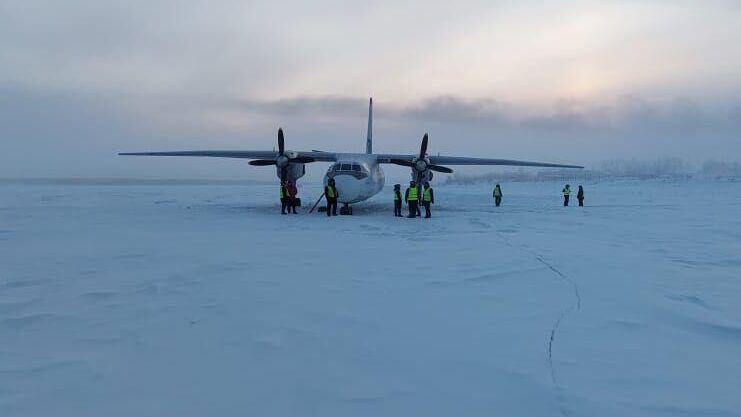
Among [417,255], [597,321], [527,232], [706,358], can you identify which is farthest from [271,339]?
[527,232]

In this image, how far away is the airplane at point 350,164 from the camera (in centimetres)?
1814

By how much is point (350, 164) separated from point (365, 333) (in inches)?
579

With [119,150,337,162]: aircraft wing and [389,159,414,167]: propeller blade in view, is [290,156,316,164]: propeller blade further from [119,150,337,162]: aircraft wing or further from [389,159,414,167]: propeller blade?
[389,159,414,167]: propeller blade

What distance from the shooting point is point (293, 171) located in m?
22.1

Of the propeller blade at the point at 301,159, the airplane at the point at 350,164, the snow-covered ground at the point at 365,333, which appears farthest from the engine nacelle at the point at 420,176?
the snow-covered ground at the point at 365,333

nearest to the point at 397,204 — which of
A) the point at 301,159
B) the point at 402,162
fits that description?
the point at 402,162

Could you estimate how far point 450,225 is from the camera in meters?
14.2

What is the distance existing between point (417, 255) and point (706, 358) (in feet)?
16.4

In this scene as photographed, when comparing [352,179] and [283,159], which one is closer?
[352,179]

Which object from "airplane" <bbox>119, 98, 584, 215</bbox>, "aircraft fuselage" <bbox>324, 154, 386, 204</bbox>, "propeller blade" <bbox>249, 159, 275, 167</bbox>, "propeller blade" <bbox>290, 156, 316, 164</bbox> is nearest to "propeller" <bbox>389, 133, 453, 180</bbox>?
"airplane" <bbox>119, 98, 584, 215</bbox>

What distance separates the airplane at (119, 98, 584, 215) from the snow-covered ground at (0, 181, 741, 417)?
987cm

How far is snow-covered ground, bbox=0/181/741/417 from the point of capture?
9.60ft

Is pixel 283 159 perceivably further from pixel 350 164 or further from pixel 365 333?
pixel 365 333

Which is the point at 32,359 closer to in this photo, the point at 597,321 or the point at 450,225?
the point at 597,321
